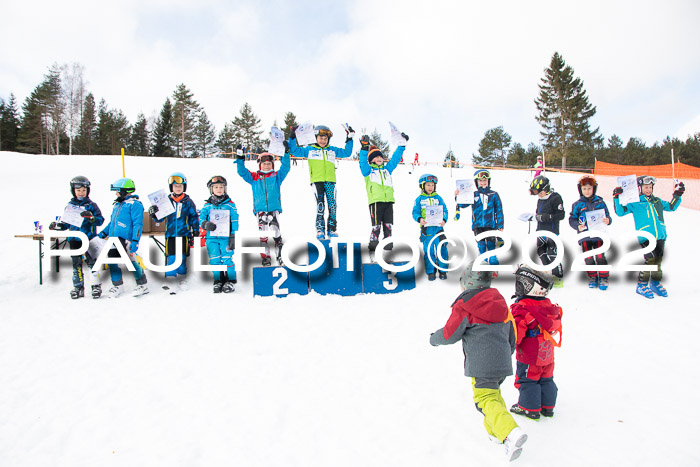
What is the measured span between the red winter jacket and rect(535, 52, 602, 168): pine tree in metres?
46.5

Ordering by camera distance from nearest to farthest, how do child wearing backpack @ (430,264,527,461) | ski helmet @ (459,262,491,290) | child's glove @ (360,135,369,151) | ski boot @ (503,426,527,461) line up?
1. ski boot @ (503,426,527,461)
2. child wearing backpack @ (430,264,527,461)
3. ski helmet @ (459,262,491,290)
4. child's glove @ (360,135,369,151)

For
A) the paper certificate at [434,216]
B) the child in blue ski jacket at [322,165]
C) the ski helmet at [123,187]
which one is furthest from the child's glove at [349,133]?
the ski helmet at [123,187]

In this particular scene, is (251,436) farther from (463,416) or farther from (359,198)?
(359,198)

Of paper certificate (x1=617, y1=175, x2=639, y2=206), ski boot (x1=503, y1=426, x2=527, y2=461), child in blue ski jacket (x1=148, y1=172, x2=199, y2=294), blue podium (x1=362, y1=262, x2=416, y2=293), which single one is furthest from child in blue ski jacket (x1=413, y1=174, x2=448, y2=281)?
ski boot (x1=503, y1=426, x2=527, y2=461)

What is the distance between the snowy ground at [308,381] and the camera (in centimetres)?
253

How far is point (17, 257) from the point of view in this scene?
26.0 feet

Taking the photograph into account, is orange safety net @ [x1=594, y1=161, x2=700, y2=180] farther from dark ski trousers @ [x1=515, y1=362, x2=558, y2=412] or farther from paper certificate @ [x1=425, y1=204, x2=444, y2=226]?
dark ski trousers @ [x1=515, y1=362, x2=558, y2=412]

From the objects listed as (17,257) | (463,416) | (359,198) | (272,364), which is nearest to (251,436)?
(272,364)

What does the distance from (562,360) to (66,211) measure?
711 centimetres

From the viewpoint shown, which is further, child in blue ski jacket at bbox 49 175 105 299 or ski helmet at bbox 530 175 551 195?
ski helmet at bbox 530 175 551 195

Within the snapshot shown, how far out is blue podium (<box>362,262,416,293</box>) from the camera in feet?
18.7

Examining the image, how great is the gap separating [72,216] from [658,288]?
9327 mm

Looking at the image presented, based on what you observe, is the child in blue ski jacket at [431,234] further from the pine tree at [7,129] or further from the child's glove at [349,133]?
the pine tree at [7,129]

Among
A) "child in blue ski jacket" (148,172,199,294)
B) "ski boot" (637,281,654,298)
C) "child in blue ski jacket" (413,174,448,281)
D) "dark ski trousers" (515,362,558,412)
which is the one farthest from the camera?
"child in blue ski jacket" (413,174,448,281)
